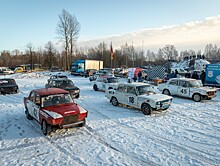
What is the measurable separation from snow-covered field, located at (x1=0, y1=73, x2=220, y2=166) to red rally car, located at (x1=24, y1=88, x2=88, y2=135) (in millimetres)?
467

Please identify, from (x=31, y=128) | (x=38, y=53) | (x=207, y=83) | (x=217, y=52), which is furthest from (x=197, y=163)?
(x=217, y=52)

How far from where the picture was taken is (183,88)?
14336 millimetres

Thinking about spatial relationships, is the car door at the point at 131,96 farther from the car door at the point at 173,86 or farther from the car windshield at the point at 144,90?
the car door at the point at 173,86

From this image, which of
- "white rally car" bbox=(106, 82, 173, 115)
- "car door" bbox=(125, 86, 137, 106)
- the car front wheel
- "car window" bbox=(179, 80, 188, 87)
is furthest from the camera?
"car window" bbox=(179, 80, 188, 87)

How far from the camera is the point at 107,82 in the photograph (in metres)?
17.7

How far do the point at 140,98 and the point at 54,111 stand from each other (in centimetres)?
499

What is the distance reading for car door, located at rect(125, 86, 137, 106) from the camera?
A: 10836 millimetres

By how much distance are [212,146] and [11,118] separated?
29.8 feet

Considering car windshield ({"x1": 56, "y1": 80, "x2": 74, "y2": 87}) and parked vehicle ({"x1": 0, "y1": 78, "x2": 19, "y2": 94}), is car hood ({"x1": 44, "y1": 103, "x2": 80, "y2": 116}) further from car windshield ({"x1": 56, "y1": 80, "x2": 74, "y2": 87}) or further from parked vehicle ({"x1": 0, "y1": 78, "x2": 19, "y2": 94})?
parked vehicle ({"x1": 0, "y1": 78, "x2": 19, "y2": 94})

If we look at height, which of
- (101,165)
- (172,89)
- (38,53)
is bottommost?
(101,165)

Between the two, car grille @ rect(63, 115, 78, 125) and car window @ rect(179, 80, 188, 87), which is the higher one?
car window @ rect(179, 80, 188, 87)

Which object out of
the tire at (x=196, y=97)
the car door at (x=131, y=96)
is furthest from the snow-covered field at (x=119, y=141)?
the tire at (x=196, y=97)

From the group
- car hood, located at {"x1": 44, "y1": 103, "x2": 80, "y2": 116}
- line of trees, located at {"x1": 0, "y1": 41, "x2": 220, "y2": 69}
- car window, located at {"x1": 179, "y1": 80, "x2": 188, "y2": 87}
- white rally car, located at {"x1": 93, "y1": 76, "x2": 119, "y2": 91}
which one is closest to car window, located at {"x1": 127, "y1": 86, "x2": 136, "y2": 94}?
car hood, located at {"x1": 44, "y1": 103, "x2": 80, "y2": 116}

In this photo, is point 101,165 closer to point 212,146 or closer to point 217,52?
point 212,146
